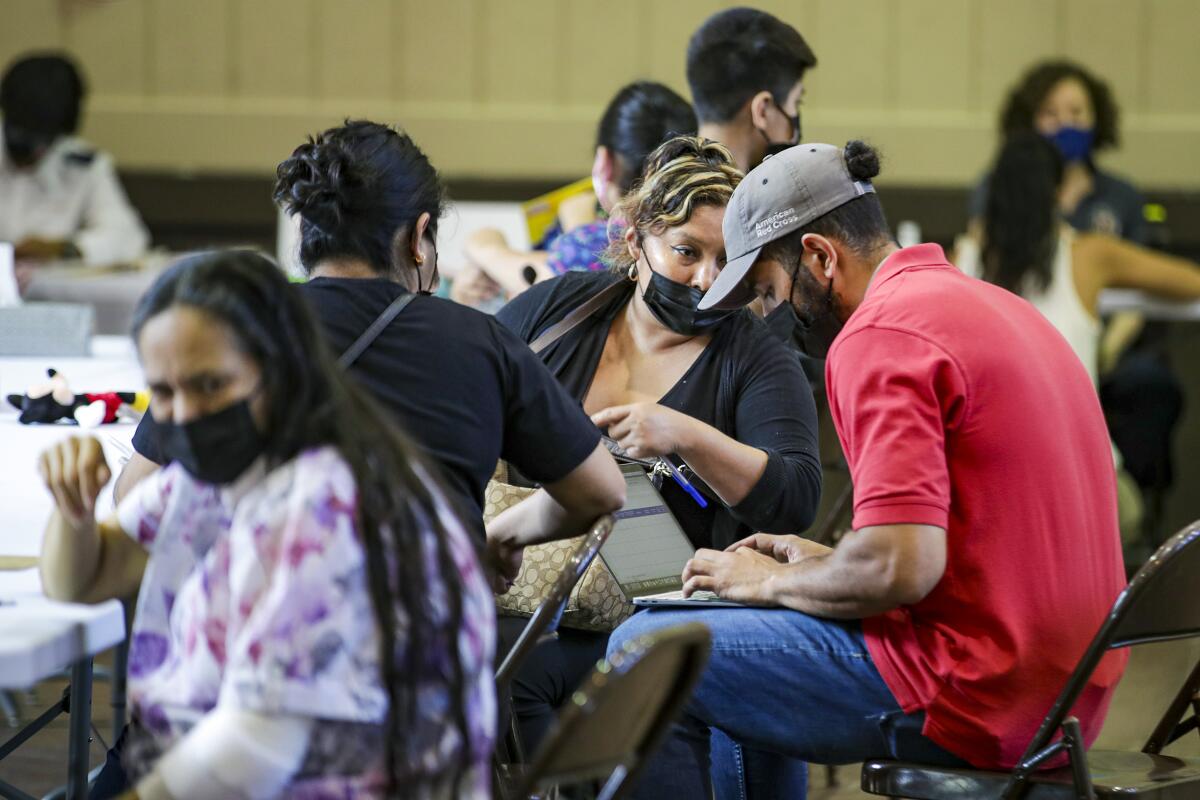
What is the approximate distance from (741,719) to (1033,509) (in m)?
0.47

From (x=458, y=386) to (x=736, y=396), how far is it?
0.81 metres

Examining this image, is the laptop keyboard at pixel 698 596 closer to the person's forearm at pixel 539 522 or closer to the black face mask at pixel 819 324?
the person's forearm at pixel 539 522

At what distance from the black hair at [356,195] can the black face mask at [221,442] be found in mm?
600

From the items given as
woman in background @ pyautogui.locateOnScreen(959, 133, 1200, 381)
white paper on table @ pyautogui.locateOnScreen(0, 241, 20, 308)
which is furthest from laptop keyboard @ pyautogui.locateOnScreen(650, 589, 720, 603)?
woman in background @ pyautogui.locateOnScreen(959, 133, 1200, 381)

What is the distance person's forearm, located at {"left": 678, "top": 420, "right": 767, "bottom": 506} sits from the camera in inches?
91.7

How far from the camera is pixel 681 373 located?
8.53 feet

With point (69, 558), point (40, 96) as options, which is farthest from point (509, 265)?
point (40, 96)

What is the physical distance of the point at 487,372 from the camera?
1.87 m

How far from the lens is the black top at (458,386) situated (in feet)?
6.10

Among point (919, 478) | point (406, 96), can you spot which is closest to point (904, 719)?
point (919, 478)

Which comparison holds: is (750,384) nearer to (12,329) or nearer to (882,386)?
(882,386)

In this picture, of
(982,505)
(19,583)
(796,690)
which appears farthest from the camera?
(796,690)

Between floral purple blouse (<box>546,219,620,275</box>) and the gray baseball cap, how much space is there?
3.63 ft

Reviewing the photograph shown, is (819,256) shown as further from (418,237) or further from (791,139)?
(791,139)
